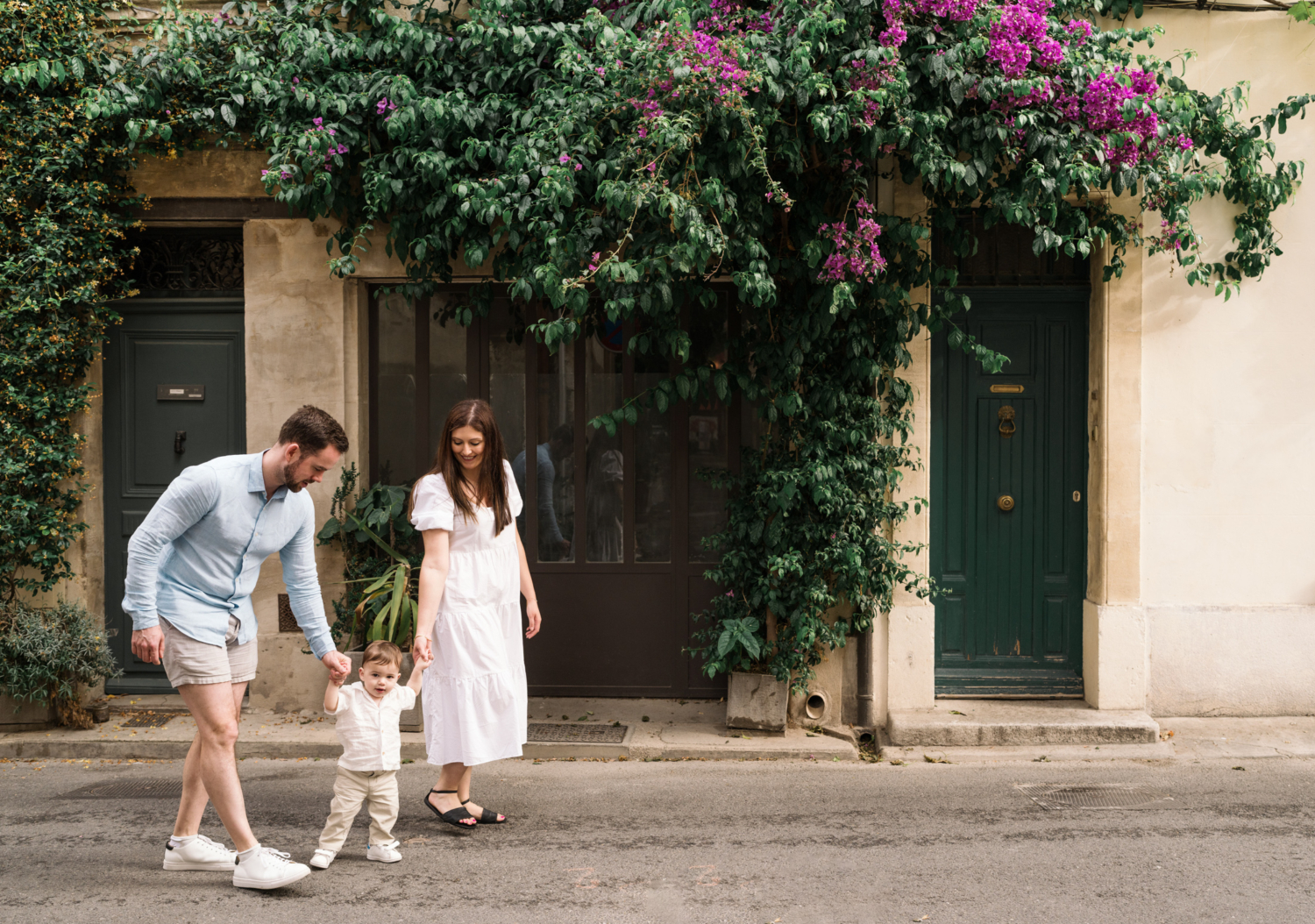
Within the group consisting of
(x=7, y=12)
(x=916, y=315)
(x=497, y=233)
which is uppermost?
(x=7, y=12)

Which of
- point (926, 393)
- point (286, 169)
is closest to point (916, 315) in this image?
point (926, 393)

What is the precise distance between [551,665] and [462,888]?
304 centimetres

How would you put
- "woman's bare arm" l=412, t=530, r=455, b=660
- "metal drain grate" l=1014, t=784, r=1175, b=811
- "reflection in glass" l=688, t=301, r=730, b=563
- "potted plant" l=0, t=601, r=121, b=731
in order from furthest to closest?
"reflection in glass" l=688, t=301, r=730, b=563 < "potted plant" l=0, t=601, r=121, b=731 < "metal drain grate" l=1014, t=784, r=1175, b=811 < "woman's bare arm" l=412, t=530, r=455, b=660

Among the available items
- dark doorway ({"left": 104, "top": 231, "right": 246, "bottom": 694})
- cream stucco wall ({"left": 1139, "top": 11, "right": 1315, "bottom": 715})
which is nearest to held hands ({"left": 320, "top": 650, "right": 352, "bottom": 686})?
dark doorway ({"left": 104, "top": 231, "right": 246, "bottom": 694})

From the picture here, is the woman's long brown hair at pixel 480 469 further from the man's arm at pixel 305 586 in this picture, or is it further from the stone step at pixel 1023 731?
the stone step at pixel 1023 731

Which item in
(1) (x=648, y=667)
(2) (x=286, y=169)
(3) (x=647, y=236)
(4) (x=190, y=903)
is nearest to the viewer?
(4) (x=190, y=903)

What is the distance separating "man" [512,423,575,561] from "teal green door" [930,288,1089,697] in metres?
2.48

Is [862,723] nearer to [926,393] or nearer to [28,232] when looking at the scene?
[926,393]

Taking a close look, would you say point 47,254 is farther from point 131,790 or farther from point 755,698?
point 755,698

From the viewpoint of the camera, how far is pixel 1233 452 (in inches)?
261

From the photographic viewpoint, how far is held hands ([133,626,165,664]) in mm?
3738

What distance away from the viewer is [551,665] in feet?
23.4

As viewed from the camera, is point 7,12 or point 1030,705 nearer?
point 7,12

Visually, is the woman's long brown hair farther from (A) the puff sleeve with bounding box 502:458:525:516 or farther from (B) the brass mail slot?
(B) the brass mail slot
